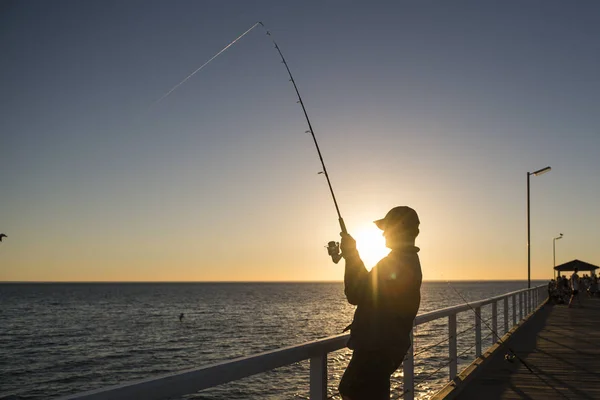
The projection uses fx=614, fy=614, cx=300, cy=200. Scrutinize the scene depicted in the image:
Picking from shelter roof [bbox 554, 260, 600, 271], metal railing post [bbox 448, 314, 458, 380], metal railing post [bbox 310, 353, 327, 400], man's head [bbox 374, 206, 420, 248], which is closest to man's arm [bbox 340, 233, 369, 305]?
man's head [bbox 374, 206, 420, 248]

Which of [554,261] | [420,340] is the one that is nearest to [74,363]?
[420,340]

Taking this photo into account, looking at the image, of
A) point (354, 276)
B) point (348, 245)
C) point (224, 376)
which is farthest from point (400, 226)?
point (224, 376)

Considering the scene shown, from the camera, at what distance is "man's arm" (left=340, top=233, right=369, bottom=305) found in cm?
318

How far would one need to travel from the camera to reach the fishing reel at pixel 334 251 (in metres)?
3.65

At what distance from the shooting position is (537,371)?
8.62 metres

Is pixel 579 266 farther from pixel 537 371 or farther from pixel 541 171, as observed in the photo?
pixel 537 371

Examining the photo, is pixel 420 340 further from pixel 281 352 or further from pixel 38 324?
pixel 38 324

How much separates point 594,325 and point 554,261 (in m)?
41.7

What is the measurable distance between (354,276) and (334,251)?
504 mm

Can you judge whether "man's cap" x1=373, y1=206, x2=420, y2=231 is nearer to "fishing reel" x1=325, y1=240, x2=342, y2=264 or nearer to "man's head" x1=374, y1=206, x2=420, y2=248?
"man's head" x1=374, y1=206, x2=420, y2=248

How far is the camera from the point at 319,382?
12.0 feet

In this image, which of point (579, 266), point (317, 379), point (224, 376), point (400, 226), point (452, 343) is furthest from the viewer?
point (579, 266)

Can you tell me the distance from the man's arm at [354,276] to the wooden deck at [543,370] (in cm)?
416

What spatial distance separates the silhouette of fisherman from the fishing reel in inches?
12.5
